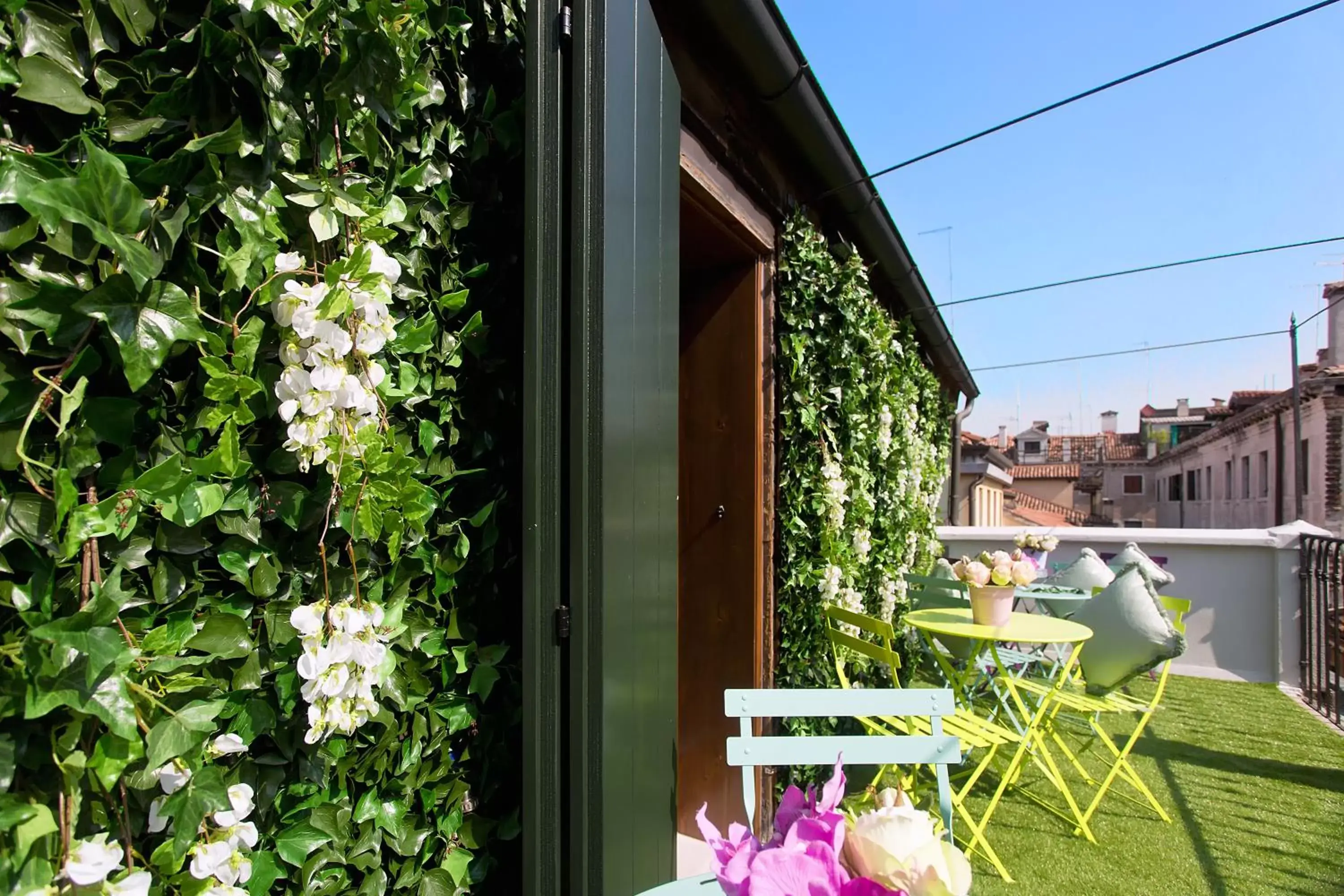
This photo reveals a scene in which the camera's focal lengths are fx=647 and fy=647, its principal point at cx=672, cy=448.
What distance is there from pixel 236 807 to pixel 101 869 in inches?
7.1

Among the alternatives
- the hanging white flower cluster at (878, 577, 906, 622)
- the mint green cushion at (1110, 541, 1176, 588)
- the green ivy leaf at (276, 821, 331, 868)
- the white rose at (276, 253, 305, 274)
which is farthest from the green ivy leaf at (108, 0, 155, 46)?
the mint green cushion at (1110, 541, 1176, 588)

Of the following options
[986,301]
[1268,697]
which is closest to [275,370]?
[1268,697]

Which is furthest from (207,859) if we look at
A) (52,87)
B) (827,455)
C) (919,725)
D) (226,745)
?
(827,455)

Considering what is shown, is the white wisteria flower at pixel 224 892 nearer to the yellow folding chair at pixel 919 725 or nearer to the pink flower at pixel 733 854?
the pink flower at pixel 733 854

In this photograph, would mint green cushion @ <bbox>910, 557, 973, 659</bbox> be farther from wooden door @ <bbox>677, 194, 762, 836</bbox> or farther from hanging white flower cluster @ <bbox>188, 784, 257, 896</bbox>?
hanging white flower cluster @ <bbox>188, 784, 257, 896</bbox>

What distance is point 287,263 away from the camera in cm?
92

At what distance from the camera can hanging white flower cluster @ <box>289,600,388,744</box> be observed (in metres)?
0.93

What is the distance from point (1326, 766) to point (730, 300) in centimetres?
443

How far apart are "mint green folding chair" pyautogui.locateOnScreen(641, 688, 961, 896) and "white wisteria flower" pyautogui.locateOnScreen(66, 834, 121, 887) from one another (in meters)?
1.01

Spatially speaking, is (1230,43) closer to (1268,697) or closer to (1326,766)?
(1326,766)

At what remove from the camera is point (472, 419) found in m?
1.34

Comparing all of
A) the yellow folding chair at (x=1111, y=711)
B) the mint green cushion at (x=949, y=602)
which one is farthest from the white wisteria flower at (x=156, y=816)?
the mint green cushion at (x=949, y=602)

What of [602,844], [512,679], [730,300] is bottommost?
[602,844]

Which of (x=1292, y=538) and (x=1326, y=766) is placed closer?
(x=1326, y=766)
